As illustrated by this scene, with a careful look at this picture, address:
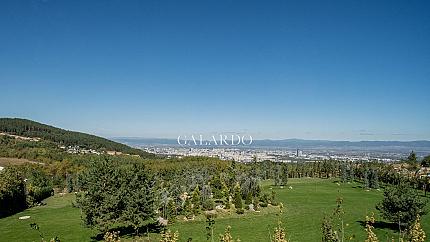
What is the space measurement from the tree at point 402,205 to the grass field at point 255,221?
1.81 m

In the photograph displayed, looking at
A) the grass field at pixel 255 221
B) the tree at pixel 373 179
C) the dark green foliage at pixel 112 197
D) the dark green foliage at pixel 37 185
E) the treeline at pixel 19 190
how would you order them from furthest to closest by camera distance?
the tree at pixel 373 179 → the dark green foliage at pixel 37 185 → the treeline at pixel 19 190 → the grass field at pixel 255 221 → the dark green foliage at pixel 112 197

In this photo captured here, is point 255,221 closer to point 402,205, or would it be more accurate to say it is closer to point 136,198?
point 402,205

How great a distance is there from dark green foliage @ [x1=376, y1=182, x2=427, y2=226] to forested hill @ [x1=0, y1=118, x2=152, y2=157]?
133319mm

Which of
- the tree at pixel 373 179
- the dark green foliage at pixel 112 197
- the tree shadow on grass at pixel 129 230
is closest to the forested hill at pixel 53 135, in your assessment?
the tree at pixel 373 179

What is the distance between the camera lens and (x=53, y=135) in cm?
18088

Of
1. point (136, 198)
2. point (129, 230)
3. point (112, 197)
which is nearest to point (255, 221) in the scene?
point (129, 230)

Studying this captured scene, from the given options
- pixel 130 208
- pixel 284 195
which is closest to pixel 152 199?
pixel 130 208

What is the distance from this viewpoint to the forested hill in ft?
571

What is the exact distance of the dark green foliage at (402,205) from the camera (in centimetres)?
4075

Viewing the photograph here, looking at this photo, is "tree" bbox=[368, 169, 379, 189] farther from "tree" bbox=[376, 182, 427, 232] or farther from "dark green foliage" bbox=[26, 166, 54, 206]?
"dark green foliage" bbox=[26, 166, 54, 206]

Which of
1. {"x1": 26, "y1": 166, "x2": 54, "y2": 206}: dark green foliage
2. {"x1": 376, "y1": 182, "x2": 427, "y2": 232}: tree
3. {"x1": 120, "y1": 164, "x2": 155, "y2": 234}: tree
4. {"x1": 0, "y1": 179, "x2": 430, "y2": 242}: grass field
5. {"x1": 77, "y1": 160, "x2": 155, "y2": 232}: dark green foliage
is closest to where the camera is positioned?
{"x1": 77, "y1": 160, "x2": 155, "y2": 232}: dark green foliage

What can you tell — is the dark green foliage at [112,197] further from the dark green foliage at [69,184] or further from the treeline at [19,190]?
the dark green foliage at [69,184]

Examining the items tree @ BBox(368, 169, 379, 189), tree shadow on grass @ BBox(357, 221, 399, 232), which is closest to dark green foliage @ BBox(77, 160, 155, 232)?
tree shadow on grass @ BBox(357, 221, 399, 232)

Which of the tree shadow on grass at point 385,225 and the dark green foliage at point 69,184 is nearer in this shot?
the tree shadow on grass at point 385,225
